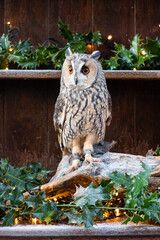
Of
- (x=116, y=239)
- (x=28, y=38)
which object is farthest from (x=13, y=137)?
(x=116, y=239)

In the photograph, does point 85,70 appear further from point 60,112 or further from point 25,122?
point 25,122

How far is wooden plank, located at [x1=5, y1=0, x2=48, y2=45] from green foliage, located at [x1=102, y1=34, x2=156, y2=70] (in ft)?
1.03

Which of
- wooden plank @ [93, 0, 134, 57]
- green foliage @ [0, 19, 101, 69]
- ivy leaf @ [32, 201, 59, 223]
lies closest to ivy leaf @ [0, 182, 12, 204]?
ivy leaf @ [32, 201, 59, 223]

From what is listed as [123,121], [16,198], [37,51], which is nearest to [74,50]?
[37,51]

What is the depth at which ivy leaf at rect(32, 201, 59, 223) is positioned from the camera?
842 millimetres

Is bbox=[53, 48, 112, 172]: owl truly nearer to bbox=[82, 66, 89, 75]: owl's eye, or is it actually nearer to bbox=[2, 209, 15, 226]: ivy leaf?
bbox=[82, 66, 89, 75]: owl's eye

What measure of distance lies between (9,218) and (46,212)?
0.29ft

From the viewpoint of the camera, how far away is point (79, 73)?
109 centimetres

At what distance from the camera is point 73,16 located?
4.84 ft

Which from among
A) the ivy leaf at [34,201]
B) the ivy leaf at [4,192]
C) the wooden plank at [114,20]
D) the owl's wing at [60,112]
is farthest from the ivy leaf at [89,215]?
the wooden plank at [114,20]

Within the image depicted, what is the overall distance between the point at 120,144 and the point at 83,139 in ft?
1.19

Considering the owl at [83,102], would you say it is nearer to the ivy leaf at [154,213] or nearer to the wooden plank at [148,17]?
the ivy leaf at [154,213]

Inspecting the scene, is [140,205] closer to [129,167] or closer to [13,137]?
[129,167]

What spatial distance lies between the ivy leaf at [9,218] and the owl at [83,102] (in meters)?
0.26
